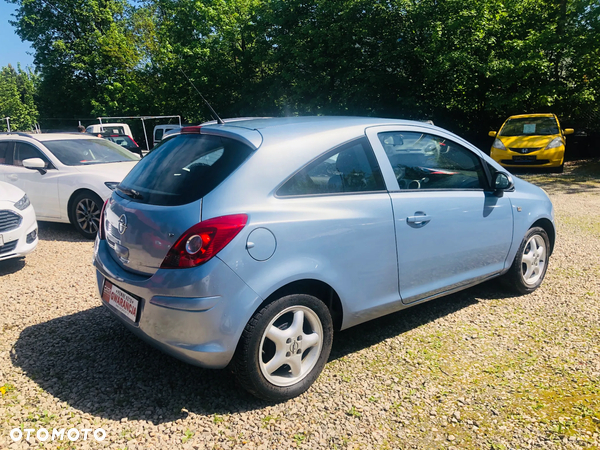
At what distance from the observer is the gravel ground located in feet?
8.36

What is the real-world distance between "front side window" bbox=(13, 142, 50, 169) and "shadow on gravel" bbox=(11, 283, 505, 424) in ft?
15.1

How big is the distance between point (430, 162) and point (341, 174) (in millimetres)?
1014

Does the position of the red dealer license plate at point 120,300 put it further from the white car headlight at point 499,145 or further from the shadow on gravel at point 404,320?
the white car headlight at point 499,145

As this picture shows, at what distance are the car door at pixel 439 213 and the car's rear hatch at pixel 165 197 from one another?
1124 millimetres

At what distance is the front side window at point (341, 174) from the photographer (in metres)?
2.84

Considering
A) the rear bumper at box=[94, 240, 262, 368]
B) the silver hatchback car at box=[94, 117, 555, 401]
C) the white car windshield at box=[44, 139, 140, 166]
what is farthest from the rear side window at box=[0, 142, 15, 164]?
the rear bumper at box=[94, 240, 262, 368]

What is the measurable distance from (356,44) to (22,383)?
22.0 m

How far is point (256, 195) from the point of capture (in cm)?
264

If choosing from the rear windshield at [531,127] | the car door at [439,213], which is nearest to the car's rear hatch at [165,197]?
the car door at [439,213]

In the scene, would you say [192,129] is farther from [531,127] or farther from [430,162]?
[531,127]

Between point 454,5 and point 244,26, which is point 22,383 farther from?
point 244,26

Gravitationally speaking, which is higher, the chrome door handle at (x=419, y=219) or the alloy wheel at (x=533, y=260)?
the chrome door handle at (x=419, y=219)

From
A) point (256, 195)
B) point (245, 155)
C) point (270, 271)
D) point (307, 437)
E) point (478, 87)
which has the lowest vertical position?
point (307, 437)

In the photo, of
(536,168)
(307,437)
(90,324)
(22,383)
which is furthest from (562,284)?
(536,168)
